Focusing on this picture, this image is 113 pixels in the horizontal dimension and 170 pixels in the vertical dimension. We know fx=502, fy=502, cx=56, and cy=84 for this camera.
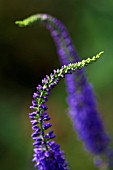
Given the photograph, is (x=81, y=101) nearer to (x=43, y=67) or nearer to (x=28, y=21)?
(x=28, y=21)

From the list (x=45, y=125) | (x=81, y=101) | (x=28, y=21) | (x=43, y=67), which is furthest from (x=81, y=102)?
(x=43, y=67)

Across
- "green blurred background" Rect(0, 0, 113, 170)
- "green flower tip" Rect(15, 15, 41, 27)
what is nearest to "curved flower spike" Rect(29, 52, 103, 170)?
"green flower tip" Rect(15, 15, 41, 27)

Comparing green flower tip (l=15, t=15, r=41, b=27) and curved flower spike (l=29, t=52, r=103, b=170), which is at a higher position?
green flower tip (l=15, t=15, r=41, b=27)

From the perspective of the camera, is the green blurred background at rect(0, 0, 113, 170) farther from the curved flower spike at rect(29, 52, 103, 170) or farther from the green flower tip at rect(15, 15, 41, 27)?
the curved flower spike at rect(29, 52, 103, 170)

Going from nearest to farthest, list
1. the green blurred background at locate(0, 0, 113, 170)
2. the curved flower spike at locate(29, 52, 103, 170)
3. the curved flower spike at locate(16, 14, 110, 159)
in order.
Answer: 1. the curved flower spike at locate(29, 52, 103, 170)
2. the curved flower spike at locate(16, 14, 110, 159)
3. the green blurred background at locate(0, 0, 113, 170)

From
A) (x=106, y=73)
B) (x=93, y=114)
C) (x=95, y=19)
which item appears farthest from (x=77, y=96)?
(x=95, y=19)

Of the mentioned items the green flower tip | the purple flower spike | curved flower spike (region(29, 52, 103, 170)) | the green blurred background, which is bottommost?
curved flower spike (region(29, 52, 103, 170))

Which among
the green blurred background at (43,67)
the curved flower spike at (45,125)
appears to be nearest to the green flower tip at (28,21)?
the curved flower spike at (45,125)

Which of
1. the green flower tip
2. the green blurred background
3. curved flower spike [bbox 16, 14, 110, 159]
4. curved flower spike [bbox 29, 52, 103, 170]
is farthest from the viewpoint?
the green blurred background
